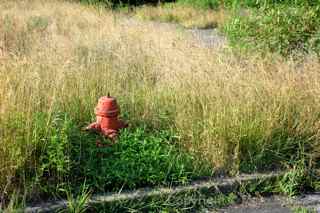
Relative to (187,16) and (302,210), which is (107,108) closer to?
(302,210)

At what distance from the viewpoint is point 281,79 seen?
17.8 feet

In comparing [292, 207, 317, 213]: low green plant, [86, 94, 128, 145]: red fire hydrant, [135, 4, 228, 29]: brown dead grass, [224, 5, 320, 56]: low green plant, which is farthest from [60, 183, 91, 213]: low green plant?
[135, 4, 228, 29]: brown dead grass

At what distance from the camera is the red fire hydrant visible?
456cm

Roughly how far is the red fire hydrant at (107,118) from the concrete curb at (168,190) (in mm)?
751

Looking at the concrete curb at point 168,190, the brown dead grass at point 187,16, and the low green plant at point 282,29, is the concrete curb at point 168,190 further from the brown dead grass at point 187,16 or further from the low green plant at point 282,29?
the brown dead grass at point 187,16

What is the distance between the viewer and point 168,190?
163 inches

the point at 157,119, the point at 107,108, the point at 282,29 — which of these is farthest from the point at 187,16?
the point at 107,108

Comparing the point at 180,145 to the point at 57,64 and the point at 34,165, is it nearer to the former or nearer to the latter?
the point at 34,165

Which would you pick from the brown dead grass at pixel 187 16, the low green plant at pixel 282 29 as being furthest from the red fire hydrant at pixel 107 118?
the brown dead grass at pixel 187 16

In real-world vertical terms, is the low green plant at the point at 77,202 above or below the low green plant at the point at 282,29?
below

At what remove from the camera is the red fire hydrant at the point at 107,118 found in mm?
4562

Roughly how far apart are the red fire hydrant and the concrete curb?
751 mm

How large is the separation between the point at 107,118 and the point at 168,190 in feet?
3.15

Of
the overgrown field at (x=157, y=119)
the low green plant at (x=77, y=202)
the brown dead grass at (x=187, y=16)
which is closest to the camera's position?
the low green plant at (x=77, y=202)
